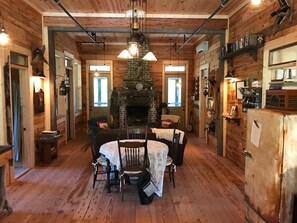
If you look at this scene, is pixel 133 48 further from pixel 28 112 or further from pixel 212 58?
pixel 212 58

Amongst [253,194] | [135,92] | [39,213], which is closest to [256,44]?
[253,194]

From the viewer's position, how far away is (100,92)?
995 centimetres

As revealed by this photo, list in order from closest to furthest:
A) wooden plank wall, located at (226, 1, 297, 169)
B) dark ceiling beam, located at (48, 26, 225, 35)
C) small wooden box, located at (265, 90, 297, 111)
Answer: small wooden box, located at (265, 90, 297, 111) → wooden plank wall, located at (226, 1, 297, 169) → dark ceiling beam, located at (48, 26, 225, 35)

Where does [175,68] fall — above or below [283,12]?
below

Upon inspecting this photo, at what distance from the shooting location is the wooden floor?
3.21m

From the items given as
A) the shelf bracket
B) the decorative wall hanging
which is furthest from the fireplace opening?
the decorative wall hanging

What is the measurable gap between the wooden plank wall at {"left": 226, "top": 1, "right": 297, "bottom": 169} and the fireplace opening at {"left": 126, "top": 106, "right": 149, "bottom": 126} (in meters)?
3.96

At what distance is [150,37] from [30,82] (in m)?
4.76

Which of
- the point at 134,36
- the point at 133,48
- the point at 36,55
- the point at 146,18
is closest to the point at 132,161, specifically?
the point at 133,48

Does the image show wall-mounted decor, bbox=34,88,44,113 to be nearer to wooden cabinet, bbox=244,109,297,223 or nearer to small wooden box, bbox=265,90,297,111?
wooden cabinet, bbox=244,109,297,223

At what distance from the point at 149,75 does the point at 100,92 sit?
205 centimetres

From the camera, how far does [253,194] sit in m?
2.72

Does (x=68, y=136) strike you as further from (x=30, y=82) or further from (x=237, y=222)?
(x=237, y=222)

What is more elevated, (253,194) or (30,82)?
(30,82)
